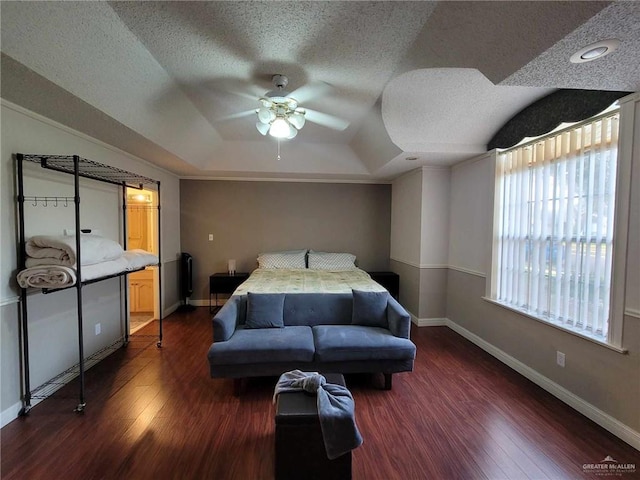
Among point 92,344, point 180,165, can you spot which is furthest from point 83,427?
point 180,165

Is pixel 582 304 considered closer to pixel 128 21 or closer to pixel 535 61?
pixel 535 61

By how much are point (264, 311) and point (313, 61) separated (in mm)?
2189

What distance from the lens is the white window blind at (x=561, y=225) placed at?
2.02m

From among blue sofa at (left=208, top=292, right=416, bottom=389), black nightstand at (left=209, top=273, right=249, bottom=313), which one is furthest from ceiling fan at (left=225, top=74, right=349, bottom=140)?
black nightstand at (left=209, top=273, right=249, bottom=313)

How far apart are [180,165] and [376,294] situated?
10.5 ft

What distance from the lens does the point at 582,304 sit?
217 centimetres

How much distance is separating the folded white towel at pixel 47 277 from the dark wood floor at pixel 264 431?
972 mm

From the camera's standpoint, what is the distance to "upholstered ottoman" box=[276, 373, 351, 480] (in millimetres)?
1476

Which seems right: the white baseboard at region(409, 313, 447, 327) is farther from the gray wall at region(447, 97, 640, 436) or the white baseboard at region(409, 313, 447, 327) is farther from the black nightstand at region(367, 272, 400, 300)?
the black nightstand at region(367, 272, 400, 300)

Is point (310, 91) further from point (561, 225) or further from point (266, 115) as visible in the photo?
point (561, 225)

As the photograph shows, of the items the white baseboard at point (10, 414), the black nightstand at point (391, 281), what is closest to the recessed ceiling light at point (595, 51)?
the black nightstand at point (391, 281)

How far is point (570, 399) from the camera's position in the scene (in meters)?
2.20

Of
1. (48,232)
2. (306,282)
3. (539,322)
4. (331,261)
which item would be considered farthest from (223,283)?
(539,322)

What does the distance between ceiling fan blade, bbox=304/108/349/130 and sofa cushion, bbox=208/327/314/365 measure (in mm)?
2348
